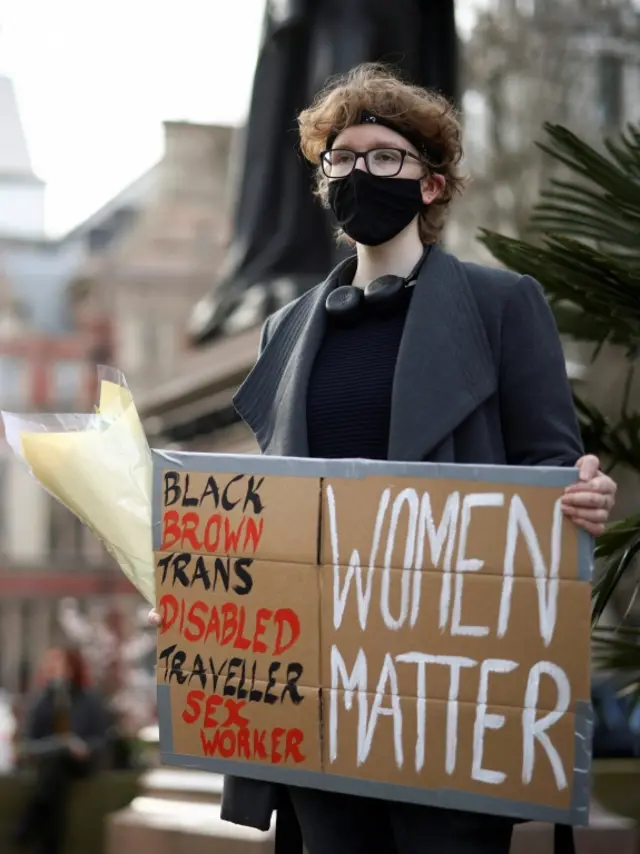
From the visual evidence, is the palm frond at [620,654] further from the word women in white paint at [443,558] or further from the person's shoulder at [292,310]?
the word women in white paint at [443,558]

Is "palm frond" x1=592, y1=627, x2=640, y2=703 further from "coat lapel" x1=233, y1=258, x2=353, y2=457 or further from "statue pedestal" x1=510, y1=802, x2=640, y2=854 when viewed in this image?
"statue pedestal" x1=510, y1=802, x2=640, y2=854

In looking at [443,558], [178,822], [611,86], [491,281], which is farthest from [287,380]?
[611,86]

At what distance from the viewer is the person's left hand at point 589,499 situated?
2.77 metres

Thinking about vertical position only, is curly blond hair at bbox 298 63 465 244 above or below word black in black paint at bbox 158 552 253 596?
above

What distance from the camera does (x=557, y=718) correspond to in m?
2.76

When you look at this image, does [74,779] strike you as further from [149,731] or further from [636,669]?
[636,669]

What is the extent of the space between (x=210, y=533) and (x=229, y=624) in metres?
0.15

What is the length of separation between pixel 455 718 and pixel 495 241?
1622mm

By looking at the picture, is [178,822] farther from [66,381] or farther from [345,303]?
[66,381]

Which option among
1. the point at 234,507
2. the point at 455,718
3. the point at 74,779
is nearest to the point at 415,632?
the point at 455,718

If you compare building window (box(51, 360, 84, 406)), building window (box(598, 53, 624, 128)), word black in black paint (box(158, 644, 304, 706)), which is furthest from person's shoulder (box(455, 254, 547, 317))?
building window (box(51, 360, 84, 406))

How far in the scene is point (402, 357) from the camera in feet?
9.89

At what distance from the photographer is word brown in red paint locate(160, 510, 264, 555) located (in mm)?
3043

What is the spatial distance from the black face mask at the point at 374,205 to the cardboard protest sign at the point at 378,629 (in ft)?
1.35
